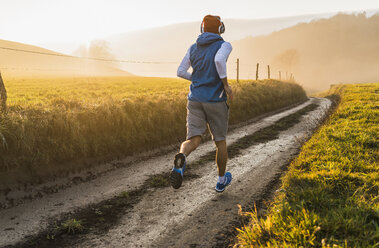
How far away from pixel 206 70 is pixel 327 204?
7.50 feet

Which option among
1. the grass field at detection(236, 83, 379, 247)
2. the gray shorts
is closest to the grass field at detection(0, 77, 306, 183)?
the gray shorts

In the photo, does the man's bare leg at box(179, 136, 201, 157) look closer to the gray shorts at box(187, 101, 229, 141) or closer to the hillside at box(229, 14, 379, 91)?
the gray shorts at box(187, 101, 229, 141)

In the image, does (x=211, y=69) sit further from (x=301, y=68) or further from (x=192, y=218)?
(x=301, y=68)

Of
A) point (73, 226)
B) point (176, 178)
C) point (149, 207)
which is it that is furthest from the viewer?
point (149, 207)

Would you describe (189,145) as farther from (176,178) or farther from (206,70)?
(206,70)

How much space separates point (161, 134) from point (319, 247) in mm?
5660

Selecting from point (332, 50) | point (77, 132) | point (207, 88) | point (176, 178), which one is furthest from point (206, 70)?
point (332, 50)

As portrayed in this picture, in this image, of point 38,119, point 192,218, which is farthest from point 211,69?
point 38,119

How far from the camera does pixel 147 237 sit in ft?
9.32

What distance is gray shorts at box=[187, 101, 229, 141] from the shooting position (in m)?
3.60

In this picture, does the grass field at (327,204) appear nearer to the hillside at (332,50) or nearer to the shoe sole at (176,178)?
the shoe sole at (176,178)

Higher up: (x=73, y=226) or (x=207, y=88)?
(x=207, y=88)

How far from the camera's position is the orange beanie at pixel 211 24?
3.55 metres

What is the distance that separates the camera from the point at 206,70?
11.5 feet
